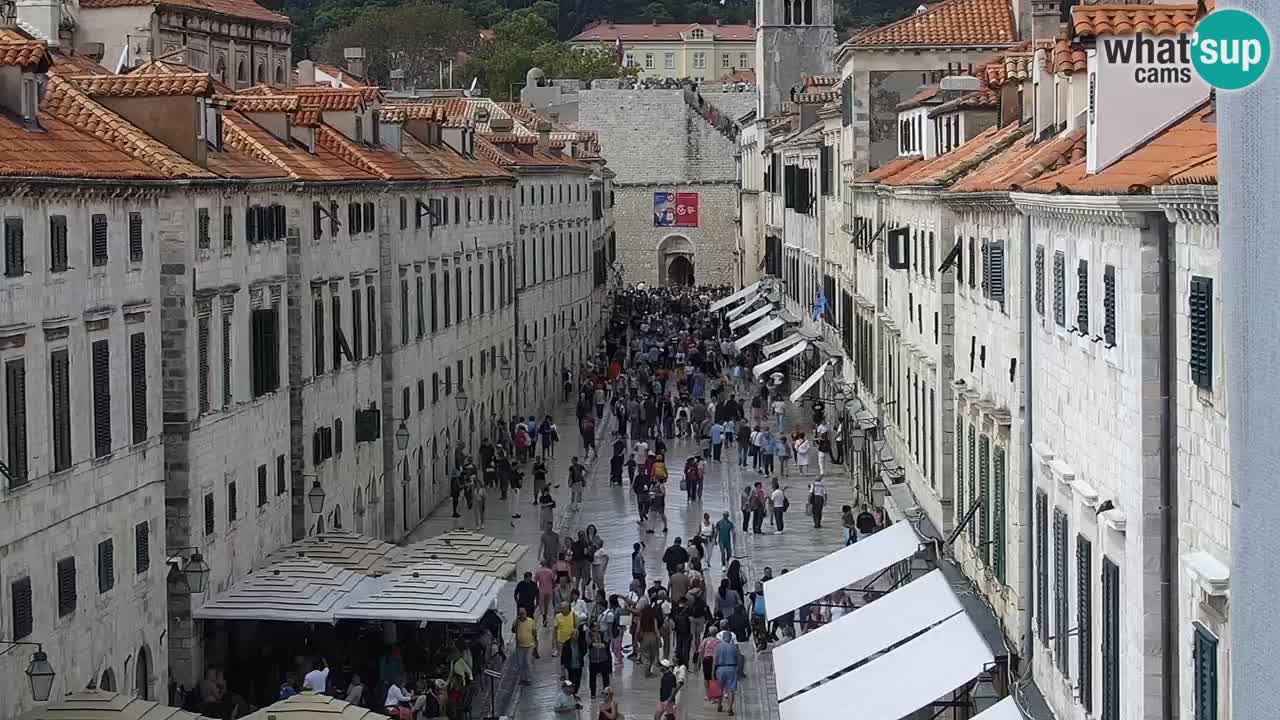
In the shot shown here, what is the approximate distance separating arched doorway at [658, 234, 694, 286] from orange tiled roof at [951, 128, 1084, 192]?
95054mm

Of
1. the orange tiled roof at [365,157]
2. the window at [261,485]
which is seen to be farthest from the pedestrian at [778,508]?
the window at [261,485]

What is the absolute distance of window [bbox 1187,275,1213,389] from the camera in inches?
498

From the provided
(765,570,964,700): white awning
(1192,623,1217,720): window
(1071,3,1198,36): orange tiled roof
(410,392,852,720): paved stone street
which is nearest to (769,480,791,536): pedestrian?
(410,392,852,720): paved stone street

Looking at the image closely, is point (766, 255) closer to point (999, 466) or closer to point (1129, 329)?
point (999, 466)

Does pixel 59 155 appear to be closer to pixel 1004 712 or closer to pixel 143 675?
pixel 143 675

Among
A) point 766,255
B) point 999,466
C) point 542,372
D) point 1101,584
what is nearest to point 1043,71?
point 999,466

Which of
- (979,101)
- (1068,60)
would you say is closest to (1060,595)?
(1068,60)

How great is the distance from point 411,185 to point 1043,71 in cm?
2266

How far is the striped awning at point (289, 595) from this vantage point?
28.1 m

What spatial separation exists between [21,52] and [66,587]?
6282mm

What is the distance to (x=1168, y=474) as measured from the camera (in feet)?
47.3

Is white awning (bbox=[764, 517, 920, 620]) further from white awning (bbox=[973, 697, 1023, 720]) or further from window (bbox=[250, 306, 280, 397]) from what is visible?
window (bbox=[250, 306, 280, 397])

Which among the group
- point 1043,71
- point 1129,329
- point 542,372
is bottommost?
point 542,372

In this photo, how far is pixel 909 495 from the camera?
116 feet
